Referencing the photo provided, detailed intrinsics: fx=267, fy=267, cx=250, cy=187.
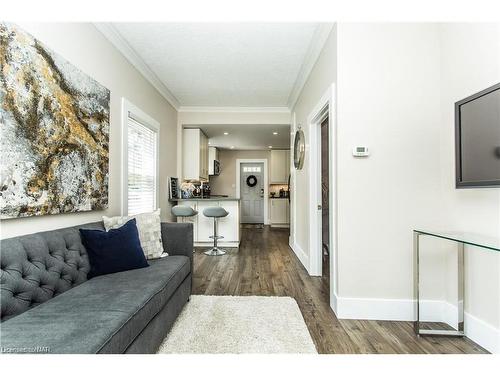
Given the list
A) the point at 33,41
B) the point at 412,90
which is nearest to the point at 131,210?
the point at 33,41

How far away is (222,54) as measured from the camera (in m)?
3.16

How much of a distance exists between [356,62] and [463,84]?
798 mm

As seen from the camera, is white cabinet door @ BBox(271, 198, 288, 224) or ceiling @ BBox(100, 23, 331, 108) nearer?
ceiling @ BBox(100, 23, 331, 108)

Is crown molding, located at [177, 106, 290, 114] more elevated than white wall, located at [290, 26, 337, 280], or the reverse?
crown molding, located at [177, 106, 290, 114]

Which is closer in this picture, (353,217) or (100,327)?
(100,327)

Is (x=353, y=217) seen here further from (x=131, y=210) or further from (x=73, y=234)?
(x=131, y=210)

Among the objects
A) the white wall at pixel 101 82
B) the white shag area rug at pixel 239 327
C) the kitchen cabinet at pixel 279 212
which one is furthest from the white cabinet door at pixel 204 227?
the kitchen cabinet at pixel 279 212

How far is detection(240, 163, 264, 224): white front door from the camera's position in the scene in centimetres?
915

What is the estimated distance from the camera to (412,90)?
2240 mm

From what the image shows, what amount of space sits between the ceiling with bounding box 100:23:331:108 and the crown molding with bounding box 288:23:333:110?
11mm

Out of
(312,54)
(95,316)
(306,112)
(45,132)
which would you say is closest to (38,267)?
(95,316)

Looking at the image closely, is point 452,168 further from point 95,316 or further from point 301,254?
point 95,316

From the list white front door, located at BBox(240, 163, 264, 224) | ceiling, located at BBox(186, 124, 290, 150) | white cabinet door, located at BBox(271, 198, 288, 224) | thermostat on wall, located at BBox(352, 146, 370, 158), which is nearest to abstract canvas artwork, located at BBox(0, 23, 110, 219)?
thermostat on wall, located at BBox(352, 146, 370, 158)

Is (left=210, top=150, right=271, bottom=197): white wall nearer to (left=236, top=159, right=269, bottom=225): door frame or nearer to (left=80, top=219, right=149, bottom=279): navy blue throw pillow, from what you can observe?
(left=236, top=159, right=269, bottom=225): door frame
